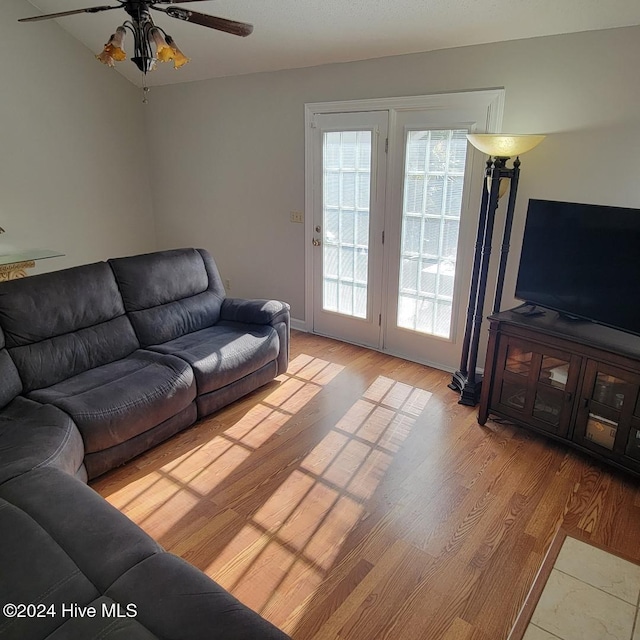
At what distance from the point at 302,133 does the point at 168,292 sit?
186cm

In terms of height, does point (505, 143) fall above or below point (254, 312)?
above

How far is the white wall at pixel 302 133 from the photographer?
2.78 metres

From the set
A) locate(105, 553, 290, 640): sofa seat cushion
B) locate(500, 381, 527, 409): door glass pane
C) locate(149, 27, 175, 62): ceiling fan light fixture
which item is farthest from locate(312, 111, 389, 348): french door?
locate(105, 553, 290, 640): sofa seat cushion

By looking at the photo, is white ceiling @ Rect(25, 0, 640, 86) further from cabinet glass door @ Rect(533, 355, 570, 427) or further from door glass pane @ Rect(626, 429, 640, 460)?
door glass pane @ Rect(626, 429, 640, 460)

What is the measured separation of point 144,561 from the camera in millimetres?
1532

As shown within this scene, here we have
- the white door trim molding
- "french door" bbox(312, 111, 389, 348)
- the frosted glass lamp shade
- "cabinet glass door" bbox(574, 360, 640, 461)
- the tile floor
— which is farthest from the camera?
"french door" bbox(312, 111, 389, 348)

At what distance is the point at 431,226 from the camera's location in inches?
143

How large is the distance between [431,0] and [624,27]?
108 centimetres

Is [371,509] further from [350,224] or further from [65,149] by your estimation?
[65,149]

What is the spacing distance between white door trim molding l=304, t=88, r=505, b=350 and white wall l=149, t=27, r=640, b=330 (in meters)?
0.06

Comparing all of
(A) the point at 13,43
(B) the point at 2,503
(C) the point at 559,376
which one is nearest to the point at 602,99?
(C) the point at 559,376

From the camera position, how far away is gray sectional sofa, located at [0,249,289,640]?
1.36 m

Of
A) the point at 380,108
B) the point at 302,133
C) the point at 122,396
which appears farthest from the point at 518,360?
the point at 302,133

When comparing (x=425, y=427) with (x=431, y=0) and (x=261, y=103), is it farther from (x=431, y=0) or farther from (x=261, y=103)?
(x=261, y=103)
